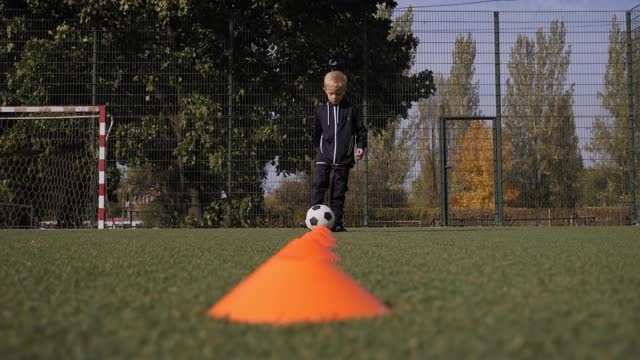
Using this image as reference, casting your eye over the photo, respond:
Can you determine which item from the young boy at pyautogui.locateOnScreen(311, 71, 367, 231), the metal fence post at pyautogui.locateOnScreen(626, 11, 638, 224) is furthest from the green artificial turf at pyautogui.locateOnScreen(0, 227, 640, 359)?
the metal fence post at pyautogui.locateOnScreen(626, 11, 638, 224)

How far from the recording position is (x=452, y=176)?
10164 millimetres

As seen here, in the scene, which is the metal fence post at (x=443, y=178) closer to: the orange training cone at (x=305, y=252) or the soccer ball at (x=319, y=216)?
the soccer ball at (x=319, y=216)

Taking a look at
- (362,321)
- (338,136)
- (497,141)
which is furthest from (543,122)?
(362,321)

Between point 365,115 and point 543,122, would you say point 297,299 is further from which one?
point 543,122

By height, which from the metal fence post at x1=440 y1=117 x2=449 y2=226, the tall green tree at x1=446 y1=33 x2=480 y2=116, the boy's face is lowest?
the metal fence post at x1=440 y1=117 x2=449 y2=226

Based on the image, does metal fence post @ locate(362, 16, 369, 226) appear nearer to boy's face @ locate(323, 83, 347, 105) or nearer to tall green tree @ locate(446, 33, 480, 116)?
tall green tree @ locate(446, 33, 480, 116)

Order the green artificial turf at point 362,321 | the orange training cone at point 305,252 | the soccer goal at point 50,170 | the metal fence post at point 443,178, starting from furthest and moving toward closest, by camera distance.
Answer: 1. the soccer goal at point 50,170
2. the metal fence post at point 443,178
3. the orange training cone at point 305,252
4. the green artificial turf at point 362,321

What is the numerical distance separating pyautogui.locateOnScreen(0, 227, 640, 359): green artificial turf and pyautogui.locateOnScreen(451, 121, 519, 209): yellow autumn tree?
708 centimetres

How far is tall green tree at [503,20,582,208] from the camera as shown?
10.1 metres

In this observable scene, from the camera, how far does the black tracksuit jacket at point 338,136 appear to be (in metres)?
6.58

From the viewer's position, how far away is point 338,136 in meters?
6.61

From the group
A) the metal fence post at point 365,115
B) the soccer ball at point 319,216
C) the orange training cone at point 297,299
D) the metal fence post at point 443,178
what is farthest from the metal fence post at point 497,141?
the orange training cone at point 297,299

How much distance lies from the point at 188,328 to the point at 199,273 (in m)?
1.22

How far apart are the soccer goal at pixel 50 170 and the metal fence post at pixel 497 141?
248 inches
